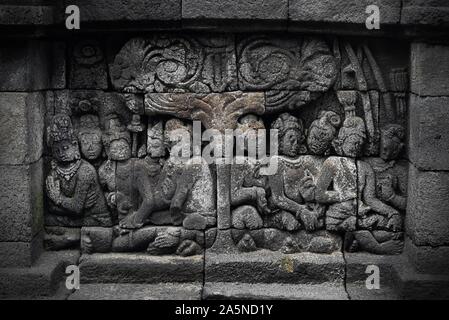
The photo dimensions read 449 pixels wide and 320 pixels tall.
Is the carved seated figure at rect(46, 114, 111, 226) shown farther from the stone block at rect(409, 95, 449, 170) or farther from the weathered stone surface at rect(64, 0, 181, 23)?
the stone block at rect(409, 95, 449, 170)

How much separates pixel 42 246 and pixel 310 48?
278 centimetres

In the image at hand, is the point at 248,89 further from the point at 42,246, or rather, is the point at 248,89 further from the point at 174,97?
the point at 42,246

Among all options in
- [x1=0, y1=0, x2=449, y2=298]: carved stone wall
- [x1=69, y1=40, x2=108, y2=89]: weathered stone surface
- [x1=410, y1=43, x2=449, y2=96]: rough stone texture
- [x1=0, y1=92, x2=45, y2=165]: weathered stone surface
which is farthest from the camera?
[x1=69, y1=40, x2=108, y2=89]: weathered stone surface

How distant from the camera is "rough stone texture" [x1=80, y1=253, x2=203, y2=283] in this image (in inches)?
218

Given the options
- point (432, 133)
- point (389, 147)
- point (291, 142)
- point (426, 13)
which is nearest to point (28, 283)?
point (291, 142)

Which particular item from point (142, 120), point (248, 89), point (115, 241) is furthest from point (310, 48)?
point (115, 241)

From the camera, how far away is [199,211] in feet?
18.4

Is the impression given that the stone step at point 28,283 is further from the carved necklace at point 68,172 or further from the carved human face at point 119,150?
the carved human face at point 119,150

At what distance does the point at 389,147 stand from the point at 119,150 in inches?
87.9

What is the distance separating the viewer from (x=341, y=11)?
516 cm

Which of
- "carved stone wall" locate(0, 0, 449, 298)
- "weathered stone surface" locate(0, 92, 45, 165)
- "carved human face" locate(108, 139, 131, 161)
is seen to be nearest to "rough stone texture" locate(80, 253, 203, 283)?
"carved stone wall" locate(0, 0, 449, 298)

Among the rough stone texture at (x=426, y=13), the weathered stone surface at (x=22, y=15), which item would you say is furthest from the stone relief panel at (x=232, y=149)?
the weathered stone surface at (x=22, y=15)

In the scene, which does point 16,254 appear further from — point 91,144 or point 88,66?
point 88,66

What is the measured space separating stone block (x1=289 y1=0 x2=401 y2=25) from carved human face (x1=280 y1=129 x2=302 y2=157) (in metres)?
0.94
